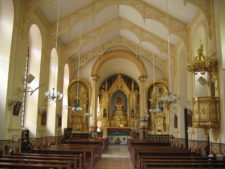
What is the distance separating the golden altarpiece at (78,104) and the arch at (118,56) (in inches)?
81.1

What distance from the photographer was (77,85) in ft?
79.0

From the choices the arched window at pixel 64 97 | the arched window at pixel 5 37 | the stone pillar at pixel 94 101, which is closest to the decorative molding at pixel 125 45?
the arched window at pixel 64 97

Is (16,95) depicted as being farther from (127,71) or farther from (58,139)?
(127,71)

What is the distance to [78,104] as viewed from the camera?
24016 mm

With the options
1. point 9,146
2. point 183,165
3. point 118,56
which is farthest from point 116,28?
point 183,165

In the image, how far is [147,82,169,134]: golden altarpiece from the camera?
73.1 ft

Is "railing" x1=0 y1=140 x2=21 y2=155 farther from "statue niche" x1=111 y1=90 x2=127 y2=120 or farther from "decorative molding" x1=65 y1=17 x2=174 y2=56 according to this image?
"statue niche" x1=111 y1=90 x2=127 y2=120

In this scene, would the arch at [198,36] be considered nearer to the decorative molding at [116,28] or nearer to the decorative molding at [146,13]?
the decorative molding at [146,13]

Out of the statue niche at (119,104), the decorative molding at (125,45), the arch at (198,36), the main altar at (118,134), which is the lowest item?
the main altar at (118,134)

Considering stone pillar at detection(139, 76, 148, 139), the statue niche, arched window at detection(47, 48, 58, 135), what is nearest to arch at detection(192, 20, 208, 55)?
stone pillar at detection(139, 76, 148, 139)

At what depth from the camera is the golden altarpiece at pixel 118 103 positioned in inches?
1110

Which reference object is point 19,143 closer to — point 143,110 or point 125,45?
point 143,110

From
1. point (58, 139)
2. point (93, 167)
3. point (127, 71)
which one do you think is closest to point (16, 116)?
point (93, 167)

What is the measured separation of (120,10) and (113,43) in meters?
4.36
